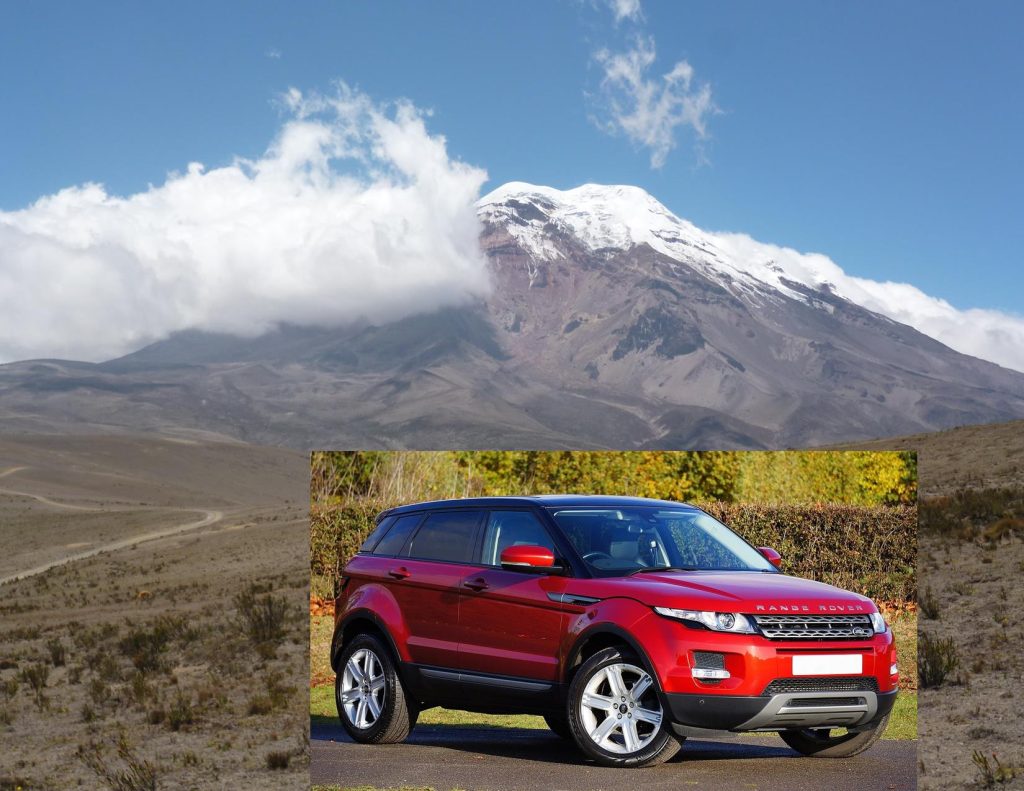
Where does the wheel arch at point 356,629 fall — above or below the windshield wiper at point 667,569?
below

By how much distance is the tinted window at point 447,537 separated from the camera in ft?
28.8

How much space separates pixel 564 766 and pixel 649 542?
152cm

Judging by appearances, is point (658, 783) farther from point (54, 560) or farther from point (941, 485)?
point (54, 560)

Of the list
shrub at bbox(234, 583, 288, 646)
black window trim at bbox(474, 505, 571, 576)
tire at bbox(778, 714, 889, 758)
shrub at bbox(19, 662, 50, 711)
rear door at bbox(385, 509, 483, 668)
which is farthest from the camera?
shrub at bbox(19, 662, 50, 711)

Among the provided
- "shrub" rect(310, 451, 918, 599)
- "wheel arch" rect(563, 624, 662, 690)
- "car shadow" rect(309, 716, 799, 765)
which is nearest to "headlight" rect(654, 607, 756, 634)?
"wheel arch" rect(563, 624, 662, 690)

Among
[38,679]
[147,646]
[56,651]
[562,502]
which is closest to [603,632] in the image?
[562,502]

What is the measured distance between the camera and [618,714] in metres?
7.78

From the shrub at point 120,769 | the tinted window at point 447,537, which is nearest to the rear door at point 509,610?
the tinted window at point 447,537

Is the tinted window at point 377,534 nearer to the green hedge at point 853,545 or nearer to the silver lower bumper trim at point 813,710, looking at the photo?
the green hedge at point 853,545

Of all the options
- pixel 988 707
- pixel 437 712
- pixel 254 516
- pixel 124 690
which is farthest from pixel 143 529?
pixel 437 712

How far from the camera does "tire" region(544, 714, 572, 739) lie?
8102 mm

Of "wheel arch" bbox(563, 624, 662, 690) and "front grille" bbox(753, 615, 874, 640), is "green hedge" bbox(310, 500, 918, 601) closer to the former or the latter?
"front grille" bbox(753, 615, 874, 640)

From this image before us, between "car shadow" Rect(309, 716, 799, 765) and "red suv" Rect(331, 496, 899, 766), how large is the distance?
0.14 meters

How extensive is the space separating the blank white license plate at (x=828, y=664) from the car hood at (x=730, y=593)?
273 mm
